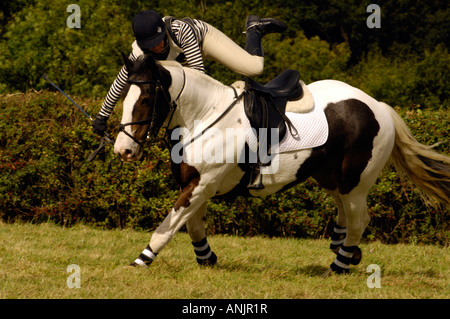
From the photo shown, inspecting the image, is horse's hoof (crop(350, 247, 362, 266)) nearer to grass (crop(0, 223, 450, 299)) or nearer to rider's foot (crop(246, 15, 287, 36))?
grass (crop(0, 223, 450, 299))

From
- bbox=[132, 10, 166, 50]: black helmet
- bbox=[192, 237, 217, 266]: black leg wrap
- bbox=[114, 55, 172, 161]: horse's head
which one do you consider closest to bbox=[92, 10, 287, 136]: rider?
bbox=[132, 10, 166, 50]: black helmet

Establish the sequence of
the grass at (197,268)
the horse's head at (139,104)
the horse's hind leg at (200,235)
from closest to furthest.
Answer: the horse's head at (139,104) < the grass at (197,268) < the horse's hind leg at (200,235)

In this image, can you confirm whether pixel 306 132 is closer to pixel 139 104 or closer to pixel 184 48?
pixel 184 48

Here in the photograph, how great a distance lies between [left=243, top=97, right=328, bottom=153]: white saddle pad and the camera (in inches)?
229

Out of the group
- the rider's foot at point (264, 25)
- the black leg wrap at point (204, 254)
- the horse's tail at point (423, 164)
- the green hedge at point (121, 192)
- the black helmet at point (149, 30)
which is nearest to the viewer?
the black helmet at point (149, 30)

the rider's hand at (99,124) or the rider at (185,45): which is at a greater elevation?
the rider at (185,45)

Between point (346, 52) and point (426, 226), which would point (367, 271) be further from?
point (346, 52)

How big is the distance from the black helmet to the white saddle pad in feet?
3.44

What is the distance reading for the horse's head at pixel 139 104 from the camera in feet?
17.3

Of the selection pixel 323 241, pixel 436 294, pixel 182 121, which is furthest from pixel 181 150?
pixel 323 241

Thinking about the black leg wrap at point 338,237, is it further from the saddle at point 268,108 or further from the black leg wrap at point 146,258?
the black leg wrap at point 146,258

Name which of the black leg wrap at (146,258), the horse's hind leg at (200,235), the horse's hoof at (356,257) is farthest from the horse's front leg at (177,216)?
the horse's hoof at (356,257)

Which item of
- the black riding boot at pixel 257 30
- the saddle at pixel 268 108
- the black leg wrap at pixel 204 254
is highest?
the black riding boot at pixel 257 30

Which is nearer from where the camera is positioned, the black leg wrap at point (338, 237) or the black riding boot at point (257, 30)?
the black riding boot at point (257, 30)
